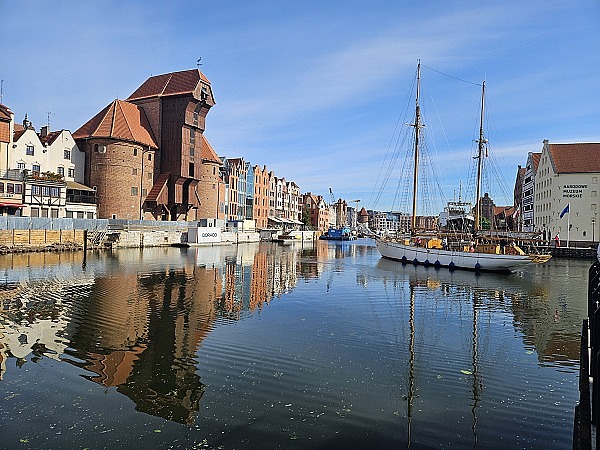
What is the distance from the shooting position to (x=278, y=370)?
37.7ft

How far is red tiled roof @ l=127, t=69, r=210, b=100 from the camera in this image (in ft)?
233

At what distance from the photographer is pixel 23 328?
1470 cm

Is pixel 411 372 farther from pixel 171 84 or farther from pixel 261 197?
pixel 261 197

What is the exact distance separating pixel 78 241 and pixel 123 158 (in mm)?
19183

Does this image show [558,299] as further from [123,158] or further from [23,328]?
[123,158]

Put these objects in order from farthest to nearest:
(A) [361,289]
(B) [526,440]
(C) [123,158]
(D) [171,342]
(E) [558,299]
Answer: (C) [123,158]
(A) [361,289]
(E) [558,299]
(D) [171,342]
(B) [526,440]

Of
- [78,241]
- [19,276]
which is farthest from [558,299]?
[78,241]

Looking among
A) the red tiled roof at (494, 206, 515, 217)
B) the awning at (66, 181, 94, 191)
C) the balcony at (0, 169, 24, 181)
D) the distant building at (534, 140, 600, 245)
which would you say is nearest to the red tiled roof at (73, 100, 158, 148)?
the awning at (66, 181, 94, 191)

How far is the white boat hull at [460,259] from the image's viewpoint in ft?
130

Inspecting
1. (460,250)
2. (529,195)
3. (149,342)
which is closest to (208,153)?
(460,250)

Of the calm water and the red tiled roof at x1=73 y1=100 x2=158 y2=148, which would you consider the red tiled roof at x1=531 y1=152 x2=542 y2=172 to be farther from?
the calm water

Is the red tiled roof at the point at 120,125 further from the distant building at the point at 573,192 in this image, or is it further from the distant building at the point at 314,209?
the distant building at the point at 314,209

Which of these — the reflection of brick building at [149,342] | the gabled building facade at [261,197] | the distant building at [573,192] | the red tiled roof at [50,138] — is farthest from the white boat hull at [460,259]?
the gabled building facade at [261,197]

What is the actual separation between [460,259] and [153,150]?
166 ft
